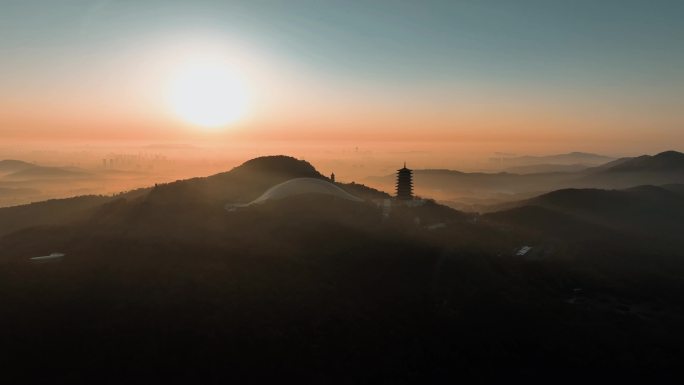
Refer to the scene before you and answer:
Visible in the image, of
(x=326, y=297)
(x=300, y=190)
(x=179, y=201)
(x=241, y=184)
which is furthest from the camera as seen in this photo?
(x=241, y=184)

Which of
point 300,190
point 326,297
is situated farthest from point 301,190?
point 326,297

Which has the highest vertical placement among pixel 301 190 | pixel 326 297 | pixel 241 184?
pixel 241 184

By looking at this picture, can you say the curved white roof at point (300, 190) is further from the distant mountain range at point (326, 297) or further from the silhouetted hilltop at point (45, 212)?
the silhouetted hilltop at point (45, 212)

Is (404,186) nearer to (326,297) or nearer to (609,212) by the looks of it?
(326,297)

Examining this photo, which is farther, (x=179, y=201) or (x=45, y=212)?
(x=45, y=212)

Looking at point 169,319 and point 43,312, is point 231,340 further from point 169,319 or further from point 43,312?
point 43,312

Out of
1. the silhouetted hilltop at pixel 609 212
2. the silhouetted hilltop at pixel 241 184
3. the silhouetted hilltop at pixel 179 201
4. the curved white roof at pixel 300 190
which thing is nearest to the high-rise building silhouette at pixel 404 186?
the curved white roof at pixel 300 190

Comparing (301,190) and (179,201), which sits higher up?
(301,190)

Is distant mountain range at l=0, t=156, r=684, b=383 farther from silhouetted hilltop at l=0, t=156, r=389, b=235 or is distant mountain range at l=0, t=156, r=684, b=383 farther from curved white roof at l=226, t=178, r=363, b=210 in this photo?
curved white roof at l=226, t=178, r=363, b=210

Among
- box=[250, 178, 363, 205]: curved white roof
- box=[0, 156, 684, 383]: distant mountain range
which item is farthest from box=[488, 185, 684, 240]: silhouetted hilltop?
box=[250, 178, 363, 205]: curved white roof

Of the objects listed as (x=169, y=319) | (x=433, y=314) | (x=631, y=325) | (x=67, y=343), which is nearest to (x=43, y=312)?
(x=67, y=343)

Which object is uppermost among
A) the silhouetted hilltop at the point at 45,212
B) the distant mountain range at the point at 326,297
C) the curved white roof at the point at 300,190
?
the curved white roof at the point at 300,190
